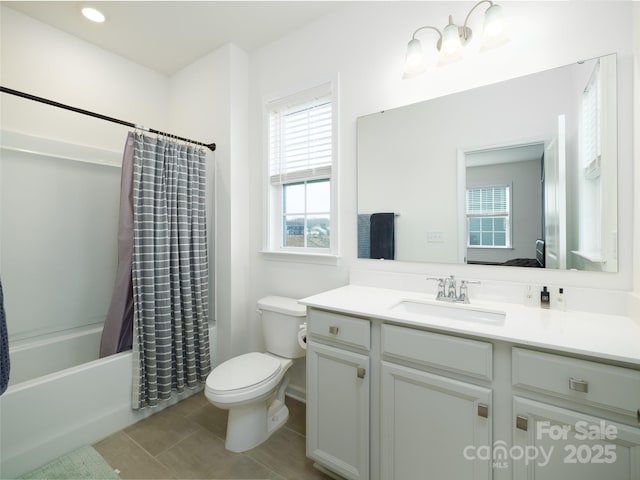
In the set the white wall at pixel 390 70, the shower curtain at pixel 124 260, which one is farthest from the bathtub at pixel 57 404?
the white wall at pixel 390 70

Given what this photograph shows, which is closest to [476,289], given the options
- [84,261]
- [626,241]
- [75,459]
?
[626,241]

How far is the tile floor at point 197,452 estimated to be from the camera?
4.90 feet

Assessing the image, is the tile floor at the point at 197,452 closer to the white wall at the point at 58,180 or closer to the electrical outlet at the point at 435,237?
the white wall at the point at 58,180

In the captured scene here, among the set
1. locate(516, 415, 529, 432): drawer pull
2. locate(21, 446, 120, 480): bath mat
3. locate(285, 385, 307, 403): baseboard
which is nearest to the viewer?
locate(516, 415, 529, 432): drawer pull

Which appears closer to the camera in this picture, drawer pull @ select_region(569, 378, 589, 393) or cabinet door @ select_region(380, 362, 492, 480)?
drawer pull @ select_region(569, 378, 589, 393)

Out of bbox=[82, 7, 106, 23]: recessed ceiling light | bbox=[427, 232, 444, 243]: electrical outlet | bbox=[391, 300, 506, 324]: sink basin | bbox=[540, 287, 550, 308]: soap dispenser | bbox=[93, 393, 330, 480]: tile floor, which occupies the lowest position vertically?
bbox=[93, 393, 330, 480]: tile floor

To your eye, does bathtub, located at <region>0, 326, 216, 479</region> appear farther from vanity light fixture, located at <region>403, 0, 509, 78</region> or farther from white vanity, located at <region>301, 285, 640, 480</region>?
vanity light fixture, located at <region>403, 0, 509, 78</region>

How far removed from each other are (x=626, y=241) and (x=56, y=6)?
3497 mm

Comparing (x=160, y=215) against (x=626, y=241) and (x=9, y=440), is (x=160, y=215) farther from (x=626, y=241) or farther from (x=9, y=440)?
(x=626, y=241)

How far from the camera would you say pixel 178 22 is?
208 centimetres

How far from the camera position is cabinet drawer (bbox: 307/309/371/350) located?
1.29 meters

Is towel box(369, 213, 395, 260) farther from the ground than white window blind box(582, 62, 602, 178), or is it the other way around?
white window blind box(582, 62, 602, 178)

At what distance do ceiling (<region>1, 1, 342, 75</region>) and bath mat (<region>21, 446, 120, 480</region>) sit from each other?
9.06 ft

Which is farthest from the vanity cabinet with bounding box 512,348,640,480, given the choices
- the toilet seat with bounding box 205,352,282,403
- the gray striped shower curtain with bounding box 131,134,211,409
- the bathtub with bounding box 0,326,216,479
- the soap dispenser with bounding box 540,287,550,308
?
the bathtub with bounding box 0,326,216,479
